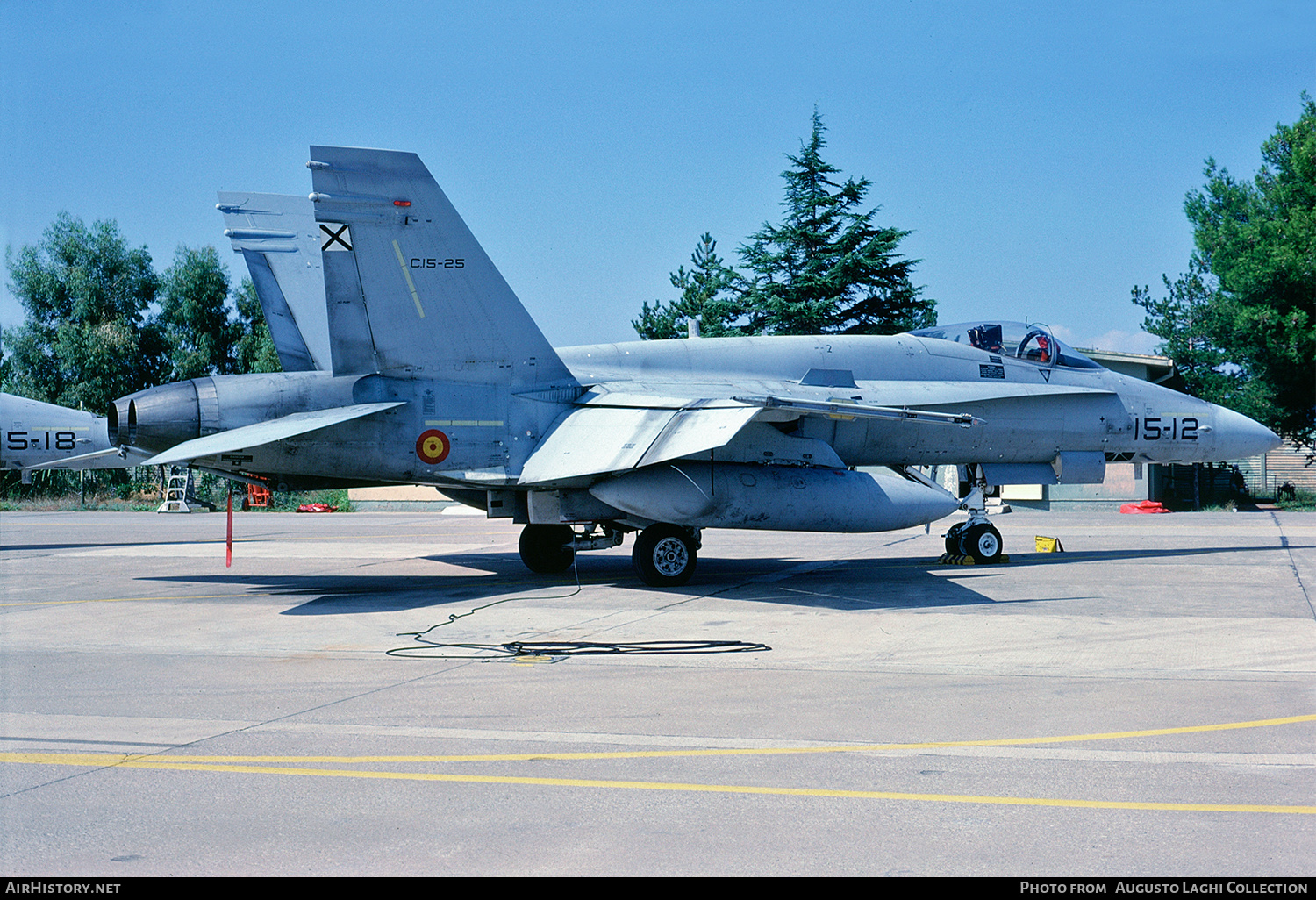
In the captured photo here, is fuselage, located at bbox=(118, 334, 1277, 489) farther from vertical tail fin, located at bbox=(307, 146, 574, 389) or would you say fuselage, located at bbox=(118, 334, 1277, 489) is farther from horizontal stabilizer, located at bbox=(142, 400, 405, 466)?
vertical tail fin, located at bbox=(307, 146, 574, 389)

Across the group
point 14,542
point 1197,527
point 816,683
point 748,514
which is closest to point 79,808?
point 816,683

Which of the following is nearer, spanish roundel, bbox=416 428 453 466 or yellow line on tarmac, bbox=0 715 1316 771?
yellow line on tarmac, bbox=0 715 1316 771

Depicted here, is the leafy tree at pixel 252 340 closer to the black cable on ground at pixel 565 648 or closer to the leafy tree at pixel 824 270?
the leafy tree at pixel 824 270

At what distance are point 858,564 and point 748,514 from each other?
4246 mm

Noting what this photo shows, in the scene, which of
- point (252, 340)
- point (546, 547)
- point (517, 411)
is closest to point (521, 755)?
point (517, 411)

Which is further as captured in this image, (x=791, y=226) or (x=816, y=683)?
(x=791, y=226)

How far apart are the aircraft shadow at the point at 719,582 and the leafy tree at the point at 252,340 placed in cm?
4045

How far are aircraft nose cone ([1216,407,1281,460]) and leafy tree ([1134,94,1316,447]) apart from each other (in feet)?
79.1

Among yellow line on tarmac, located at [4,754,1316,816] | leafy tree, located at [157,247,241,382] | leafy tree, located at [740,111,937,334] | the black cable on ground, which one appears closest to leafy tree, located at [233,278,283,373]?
leafy tree, located at [157,247,241,382]

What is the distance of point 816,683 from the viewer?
780cm

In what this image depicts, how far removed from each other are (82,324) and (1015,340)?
171 feet

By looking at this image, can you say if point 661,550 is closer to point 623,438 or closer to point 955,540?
point 623,438

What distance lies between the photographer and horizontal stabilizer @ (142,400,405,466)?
11.8 m

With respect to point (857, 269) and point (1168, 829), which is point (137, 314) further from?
point (1168, 829)
